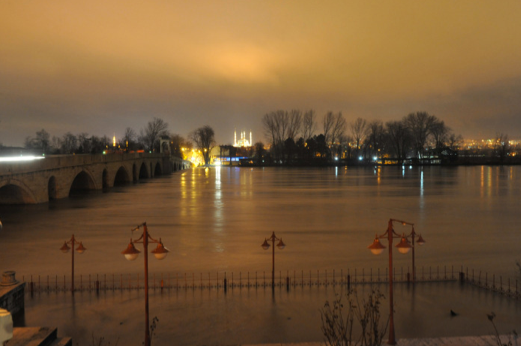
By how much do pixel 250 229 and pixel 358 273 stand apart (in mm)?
11554

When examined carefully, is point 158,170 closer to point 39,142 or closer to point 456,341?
point 39,142

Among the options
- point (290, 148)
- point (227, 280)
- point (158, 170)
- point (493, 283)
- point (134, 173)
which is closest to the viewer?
point (493, 283)

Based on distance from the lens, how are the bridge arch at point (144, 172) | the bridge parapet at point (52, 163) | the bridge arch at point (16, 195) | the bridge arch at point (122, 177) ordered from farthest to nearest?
the bridge arch at point (144, 172) → the bridge arch at point (122, 177) → the bridge arch at point (16, 195) → the bridge parapet at point (52, 163)

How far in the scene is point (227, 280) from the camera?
15.4 meters

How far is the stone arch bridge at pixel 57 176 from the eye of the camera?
105ft

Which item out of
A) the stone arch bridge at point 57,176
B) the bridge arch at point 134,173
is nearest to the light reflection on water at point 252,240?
the stone arch bridge at point 57,176

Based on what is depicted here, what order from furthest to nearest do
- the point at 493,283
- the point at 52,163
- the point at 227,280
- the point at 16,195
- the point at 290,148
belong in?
the point at 290,148, the point at 52,163, the point at 16,195, the point at 227,280, the point at 493,283

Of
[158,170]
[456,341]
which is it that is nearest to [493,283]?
[456,341]

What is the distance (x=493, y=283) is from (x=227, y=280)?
8713 mm

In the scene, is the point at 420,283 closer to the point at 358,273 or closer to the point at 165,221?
the point at 358,273

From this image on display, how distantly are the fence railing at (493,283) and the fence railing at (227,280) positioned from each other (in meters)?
0.51

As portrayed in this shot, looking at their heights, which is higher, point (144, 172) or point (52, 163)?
point (52, 163)

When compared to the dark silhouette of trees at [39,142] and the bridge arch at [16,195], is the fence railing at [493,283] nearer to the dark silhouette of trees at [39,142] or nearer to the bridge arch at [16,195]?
the bridge arch at [16,195]

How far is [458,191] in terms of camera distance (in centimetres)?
5078
